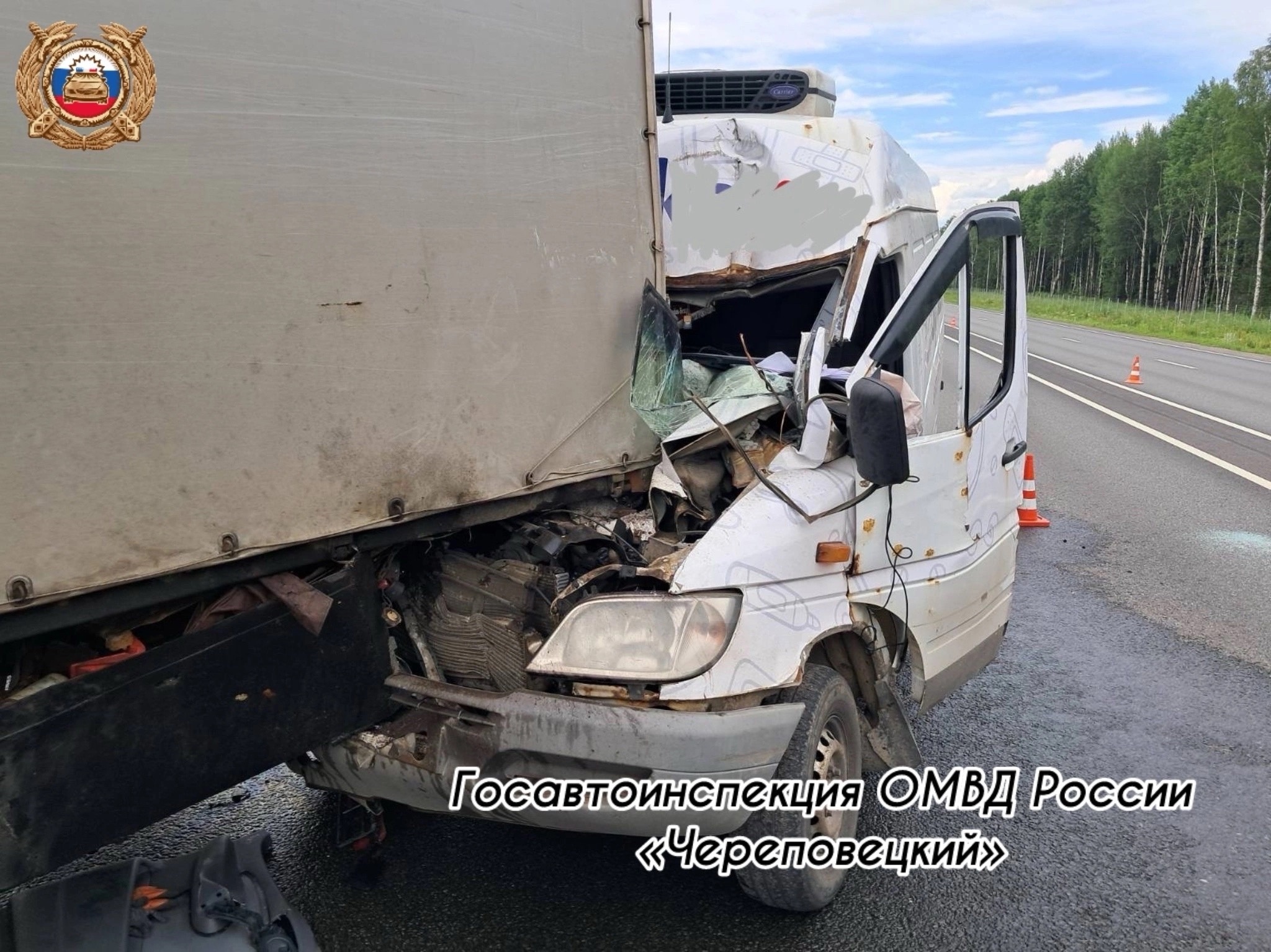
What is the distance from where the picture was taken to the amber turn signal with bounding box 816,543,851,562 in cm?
303

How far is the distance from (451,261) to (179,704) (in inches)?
51.9

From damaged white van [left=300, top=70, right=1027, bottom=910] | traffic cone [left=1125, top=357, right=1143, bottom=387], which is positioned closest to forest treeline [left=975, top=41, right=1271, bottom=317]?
traffic cone [left=1125, top=357, right=1143, bottom=387]

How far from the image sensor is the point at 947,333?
13.6ft

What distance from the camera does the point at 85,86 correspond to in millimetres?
2004

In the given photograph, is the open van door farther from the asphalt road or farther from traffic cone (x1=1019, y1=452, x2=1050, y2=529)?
traffic cone (x1=1019, y1=452, x2=1050, y2=529)

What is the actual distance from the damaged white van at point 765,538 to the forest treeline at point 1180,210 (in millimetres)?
37380

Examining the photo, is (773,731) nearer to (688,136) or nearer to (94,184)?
(94,184)

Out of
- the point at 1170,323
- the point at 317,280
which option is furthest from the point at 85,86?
the point at 1170,323

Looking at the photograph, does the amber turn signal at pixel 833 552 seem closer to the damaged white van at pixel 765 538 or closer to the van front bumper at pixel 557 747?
the damaged white van at pixel 765 538

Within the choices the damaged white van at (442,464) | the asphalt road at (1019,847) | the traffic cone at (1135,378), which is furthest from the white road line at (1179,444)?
the damaged white van at (442,464)

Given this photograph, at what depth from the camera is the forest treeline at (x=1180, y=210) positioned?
160ft

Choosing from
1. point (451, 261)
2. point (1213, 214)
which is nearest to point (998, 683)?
point (451, 261)

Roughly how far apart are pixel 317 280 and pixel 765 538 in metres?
1.41

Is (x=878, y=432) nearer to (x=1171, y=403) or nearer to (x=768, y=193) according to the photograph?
(x=768, y=193)
